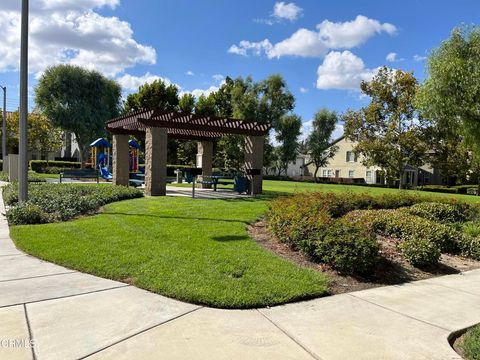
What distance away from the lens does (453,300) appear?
5.09 meters

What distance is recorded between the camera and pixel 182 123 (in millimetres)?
15344

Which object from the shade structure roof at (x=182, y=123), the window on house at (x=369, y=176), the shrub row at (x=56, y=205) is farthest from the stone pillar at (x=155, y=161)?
the window on house at (x=369, y=176)

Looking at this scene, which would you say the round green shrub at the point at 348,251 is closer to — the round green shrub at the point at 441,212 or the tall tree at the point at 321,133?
the round green shrub at the point at 441,212

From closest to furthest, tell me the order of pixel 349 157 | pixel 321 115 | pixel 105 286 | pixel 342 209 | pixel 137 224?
pixel 105 286 < pixel 137 224 < pixel 342 209 < pixel 321 115 < pixel 349 157

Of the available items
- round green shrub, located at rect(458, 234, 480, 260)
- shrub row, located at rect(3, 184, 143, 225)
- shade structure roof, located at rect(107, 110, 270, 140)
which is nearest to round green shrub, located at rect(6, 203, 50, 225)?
shrub row, located at rect(3, 184, 143, 225)

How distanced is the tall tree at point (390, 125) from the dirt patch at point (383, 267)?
23123 millimetres

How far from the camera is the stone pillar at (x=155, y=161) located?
14.8 meters

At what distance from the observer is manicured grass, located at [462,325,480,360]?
349 cm

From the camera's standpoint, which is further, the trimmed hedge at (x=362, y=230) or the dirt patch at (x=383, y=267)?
the trimmed hedge at (x=362, y=230)

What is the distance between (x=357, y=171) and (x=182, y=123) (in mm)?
39662

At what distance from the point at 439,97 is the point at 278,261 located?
9579mm

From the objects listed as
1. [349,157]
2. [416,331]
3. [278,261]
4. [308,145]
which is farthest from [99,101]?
[416,331]

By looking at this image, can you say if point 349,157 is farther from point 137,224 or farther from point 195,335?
point 195,335

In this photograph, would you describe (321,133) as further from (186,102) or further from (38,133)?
(38,133)
